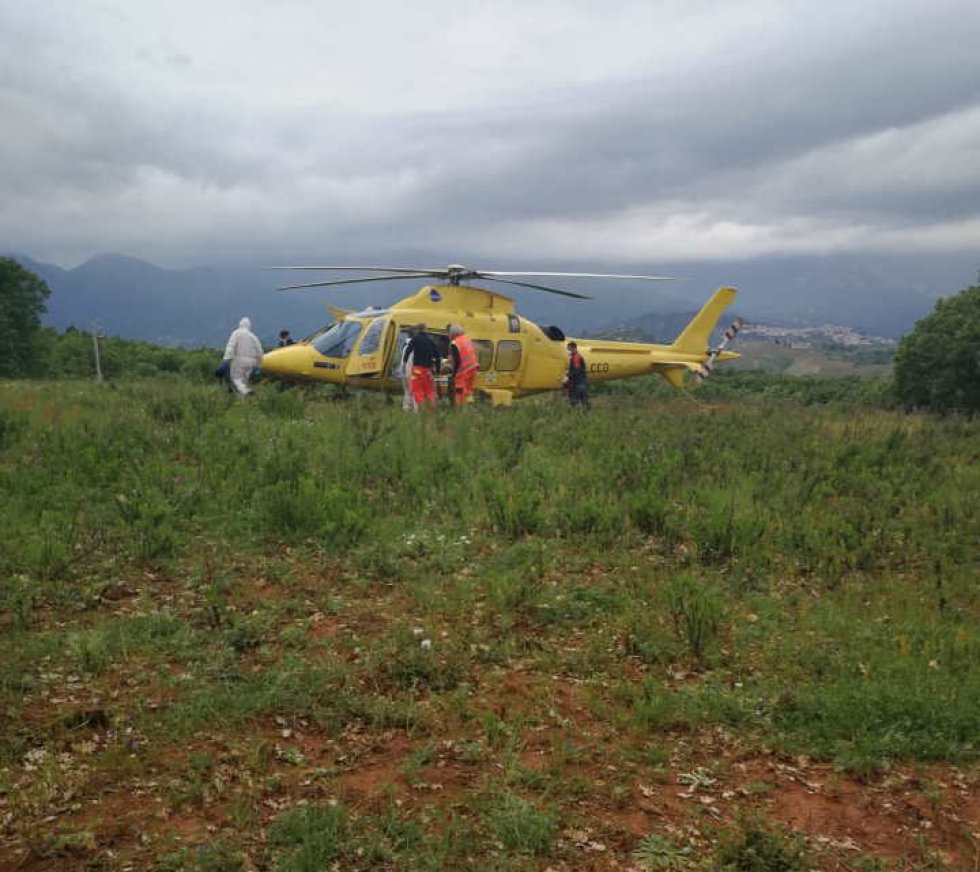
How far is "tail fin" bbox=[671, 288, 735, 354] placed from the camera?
21812 millimetres

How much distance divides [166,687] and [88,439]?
5749 mm

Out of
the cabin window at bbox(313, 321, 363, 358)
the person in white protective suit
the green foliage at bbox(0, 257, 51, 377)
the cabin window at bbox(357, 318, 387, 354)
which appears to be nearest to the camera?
the person in white protective suit

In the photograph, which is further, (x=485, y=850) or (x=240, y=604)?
(x=240, y=604)

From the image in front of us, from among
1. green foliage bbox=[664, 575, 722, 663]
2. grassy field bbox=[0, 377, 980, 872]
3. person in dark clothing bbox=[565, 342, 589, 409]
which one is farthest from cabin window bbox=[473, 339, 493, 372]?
green foliage bbox=[664, 575, 722, 663]

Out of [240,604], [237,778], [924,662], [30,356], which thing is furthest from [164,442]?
[30,356]

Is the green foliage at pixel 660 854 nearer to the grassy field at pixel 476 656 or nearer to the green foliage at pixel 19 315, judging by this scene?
the grassy field at pixel 476 656

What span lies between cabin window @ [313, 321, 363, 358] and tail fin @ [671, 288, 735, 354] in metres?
9.45

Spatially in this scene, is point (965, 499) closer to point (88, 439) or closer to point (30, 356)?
point (88, 439)

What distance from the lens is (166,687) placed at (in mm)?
5297

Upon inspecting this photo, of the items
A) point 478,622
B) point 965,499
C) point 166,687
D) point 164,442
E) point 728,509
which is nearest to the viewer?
point 166,687

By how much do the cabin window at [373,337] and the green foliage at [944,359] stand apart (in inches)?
996

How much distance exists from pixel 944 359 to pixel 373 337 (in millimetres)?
27869

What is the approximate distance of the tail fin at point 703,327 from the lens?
21812 millimetres

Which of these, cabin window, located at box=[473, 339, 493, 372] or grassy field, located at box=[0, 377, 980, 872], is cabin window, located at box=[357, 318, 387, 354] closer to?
cabin window, located at box=[473, 339, 493, 372]
